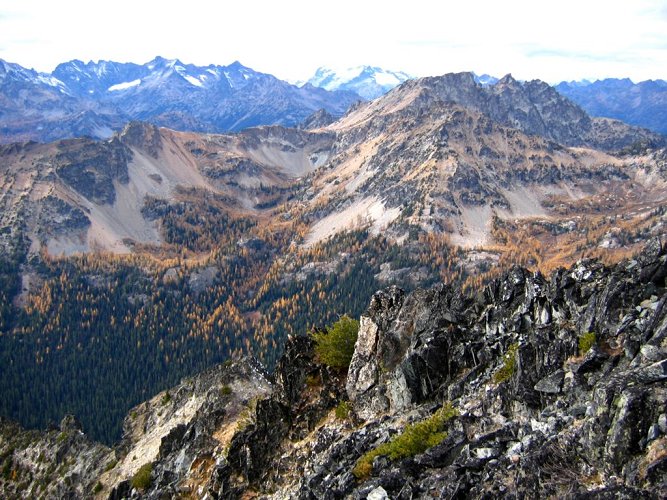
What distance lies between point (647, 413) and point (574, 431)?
3989 millimetres

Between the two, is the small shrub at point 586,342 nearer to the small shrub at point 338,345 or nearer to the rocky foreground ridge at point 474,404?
the rocky foreground ridge at point 474,404

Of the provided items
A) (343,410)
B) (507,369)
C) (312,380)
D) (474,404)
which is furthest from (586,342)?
(312,380)

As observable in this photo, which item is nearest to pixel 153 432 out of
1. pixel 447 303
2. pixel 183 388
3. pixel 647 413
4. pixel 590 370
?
pixel 183 388

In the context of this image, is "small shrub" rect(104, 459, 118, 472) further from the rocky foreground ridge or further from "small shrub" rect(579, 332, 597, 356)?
"small shrub" rect(579, 332, 597, 356)

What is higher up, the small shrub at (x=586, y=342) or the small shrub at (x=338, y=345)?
the small shrub at (x=586, y=342)

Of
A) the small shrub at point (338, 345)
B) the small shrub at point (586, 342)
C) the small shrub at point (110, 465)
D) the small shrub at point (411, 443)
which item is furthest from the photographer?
the small shrub at point (110, 465)

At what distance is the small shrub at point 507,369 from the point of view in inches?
1419

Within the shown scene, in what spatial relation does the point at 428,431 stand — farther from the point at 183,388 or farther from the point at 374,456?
the point at 183,388

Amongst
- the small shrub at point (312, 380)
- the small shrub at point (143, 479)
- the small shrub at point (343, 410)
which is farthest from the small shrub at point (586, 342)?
the small shrub at point (143, 479)

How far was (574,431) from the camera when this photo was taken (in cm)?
2664

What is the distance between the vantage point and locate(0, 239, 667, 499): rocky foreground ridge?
2475 centimetres

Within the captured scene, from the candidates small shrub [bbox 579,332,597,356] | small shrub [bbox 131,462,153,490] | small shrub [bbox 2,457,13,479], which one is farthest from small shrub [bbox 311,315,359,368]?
small shrub [bbox 2,457,13,479]

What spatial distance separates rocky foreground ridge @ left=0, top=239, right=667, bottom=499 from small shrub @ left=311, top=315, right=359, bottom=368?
164 centimetres

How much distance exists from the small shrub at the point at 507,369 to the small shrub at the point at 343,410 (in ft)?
46.7
